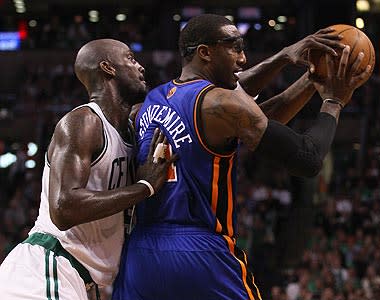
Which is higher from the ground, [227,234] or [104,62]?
[104,62]

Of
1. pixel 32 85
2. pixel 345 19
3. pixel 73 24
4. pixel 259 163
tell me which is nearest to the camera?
pixel 345 19

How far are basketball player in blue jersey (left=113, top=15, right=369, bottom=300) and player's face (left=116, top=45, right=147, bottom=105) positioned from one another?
0.22 m

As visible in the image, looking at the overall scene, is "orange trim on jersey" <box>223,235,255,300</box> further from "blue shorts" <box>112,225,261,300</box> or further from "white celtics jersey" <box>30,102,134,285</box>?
"white celtics jersey" <box>30,102,134,285</box>

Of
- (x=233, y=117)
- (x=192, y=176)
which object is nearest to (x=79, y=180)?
(x=192, y=176)

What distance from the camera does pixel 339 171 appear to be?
1655 cm

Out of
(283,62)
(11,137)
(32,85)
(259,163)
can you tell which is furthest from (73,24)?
(283,62)

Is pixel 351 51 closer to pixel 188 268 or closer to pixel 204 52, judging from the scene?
pixel 204 52

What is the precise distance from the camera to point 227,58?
13.8ft

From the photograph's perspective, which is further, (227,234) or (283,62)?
(283,62)

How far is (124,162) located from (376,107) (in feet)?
45.8

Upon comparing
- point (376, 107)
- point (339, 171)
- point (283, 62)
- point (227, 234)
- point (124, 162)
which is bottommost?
point (339, 171)

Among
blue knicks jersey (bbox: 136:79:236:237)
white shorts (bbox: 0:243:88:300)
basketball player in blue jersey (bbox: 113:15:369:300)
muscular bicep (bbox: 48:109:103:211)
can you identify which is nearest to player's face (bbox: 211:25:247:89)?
basketball player in blue jersey (bbox: 113:15:369:300)

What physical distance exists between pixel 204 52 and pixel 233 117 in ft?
1.58

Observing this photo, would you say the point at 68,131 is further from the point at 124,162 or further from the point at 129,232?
the point at 129,232
